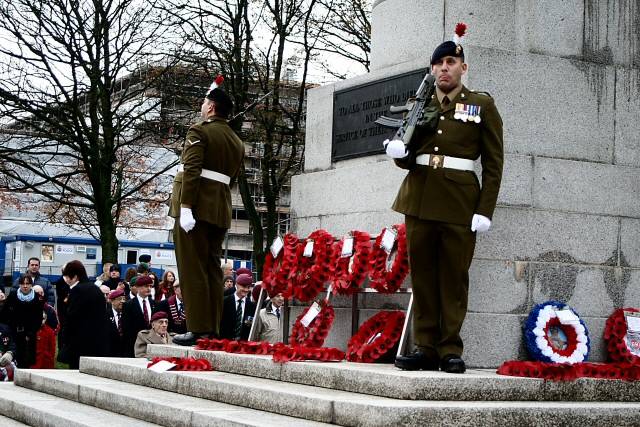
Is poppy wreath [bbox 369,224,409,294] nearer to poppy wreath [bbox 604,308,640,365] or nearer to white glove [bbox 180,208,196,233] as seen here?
white glove [bbox 180,208,196,233]

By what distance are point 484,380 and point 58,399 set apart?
383 centimetres

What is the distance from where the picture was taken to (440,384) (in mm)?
6754

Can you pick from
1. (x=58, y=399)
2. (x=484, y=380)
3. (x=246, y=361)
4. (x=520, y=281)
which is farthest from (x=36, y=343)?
(x=484, y=380)

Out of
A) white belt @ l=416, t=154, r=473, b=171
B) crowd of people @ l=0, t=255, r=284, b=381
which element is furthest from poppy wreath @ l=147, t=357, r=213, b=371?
white belt @ l=416, t=154, r=473, b=171

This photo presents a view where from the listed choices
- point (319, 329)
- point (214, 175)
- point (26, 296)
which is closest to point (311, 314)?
point (319, 329)

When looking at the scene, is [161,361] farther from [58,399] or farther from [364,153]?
[364,153]

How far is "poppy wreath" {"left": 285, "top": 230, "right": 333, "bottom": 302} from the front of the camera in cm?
934

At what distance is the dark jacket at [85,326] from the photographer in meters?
12.6

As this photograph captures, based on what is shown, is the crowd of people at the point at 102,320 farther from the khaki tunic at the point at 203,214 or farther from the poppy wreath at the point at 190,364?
the poppy wreath at the point at 190,364

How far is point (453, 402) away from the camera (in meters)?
6.70

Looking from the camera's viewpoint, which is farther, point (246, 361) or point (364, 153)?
point (364, 153)

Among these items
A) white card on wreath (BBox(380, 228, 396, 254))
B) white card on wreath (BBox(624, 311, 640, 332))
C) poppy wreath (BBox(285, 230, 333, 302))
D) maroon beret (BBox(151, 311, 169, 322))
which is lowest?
maroon beret (BBox(151, 311, 169, 322))

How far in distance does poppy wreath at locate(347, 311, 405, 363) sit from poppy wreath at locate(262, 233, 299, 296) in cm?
124

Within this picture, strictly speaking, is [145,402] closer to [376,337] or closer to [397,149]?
[376,337]
